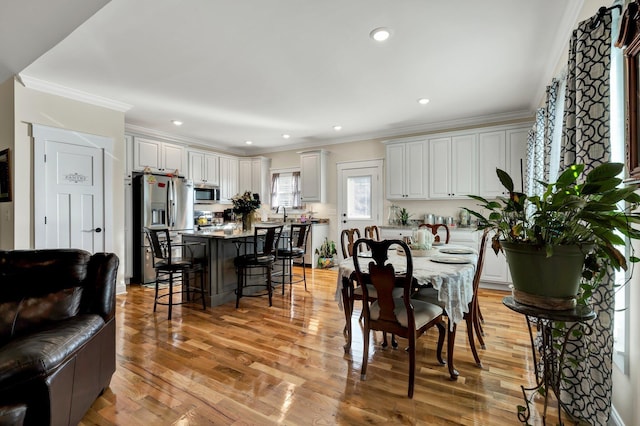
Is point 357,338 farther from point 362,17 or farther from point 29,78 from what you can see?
point 29,78

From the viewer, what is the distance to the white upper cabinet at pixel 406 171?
5.35 metres

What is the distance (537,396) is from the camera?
205 centimetres

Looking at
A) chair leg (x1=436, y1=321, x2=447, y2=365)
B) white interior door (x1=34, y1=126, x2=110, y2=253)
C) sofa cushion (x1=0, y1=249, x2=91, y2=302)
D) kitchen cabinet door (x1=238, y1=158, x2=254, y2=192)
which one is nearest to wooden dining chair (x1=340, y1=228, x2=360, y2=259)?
chair leg (x1=436, y1=321, x2=447, y2=365)

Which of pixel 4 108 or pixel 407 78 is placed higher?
pixel 407 78

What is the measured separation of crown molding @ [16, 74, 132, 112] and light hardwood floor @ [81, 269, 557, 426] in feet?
9.05

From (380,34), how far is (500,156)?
316cm

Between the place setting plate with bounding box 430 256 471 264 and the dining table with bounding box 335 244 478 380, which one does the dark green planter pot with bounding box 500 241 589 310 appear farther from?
the place setting plate with bounding box 430 256 471 264

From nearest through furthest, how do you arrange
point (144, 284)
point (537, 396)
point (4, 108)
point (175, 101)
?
point (537, 396), point (4, 108), point (175, 101), point (144, 284)

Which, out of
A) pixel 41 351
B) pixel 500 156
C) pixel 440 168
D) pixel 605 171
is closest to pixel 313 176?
pixel 440 168

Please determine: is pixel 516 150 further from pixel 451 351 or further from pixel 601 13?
pixel 451 351

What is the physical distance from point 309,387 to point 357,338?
87cm

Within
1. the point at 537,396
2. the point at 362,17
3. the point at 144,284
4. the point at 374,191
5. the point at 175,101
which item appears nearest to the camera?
the point at 537,396

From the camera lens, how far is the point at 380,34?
2600 millimetres

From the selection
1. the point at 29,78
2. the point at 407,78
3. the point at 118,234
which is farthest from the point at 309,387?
the point at 29,78
